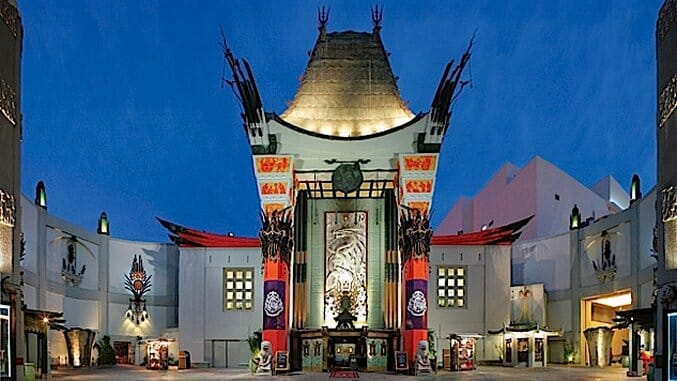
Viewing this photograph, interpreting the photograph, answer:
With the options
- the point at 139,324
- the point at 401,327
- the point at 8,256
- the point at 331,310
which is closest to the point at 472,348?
the point at 401,327

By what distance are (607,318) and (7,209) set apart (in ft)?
Answer: 89.5

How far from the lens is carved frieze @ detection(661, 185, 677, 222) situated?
57.2 ft

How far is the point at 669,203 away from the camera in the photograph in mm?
17703

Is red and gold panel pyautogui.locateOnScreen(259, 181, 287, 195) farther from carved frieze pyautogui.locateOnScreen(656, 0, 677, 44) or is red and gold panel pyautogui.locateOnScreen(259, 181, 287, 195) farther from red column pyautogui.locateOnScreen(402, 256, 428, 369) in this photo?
carved frieze pyautogui.locateOnScreen(656, 0, 677, 44)

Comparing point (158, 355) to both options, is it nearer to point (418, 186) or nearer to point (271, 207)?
point (271, 207)

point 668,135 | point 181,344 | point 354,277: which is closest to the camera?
point 668,135

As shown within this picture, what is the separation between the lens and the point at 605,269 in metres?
35.0

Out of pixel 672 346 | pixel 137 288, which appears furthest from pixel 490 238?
pixel 672 346

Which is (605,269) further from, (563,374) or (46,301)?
(46,301)

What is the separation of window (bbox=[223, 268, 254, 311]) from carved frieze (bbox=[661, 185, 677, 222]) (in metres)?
21.3

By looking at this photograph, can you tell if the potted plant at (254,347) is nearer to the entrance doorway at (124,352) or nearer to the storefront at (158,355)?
the storefront at (158,355)

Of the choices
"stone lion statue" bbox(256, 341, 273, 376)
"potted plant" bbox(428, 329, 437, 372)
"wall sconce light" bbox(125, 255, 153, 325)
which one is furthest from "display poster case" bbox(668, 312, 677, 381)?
"wall sconce light" bbox(125, 255, 153, 325)

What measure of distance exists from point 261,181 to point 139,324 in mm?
11937

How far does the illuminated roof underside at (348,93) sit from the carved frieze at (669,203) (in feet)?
49.7
